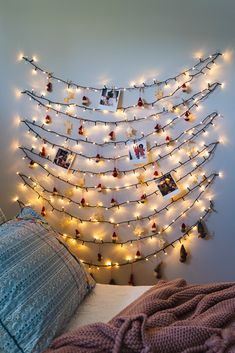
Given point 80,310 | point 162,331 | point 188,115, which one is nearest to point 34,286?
point 80,310

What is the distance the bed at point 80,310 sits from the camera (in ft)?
3.34

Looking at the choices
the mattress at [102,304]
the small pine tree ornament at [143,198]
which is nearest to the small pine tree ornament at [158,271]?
the small pine tree ornament at [143,198]

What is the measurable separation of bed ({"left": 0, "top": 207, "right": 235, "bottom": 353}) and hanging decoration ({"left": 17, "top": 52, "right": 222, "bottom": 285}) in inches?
27.4

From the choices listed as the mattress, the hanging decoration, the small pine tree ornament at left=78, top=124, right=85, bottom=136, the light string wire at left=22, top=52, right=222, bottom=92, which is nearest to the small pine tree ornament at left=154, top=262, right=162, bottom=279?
the hanging decoration

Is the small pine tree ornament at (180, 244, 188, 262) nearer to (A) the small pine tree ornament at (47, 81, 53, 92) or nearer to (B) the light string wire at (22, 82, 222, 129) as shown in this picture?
(B) the light string wire at (22, 82, 222, 129)

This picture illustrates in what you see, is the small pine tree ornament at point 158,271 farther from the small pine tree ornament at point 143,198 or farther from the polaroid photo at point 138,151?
the polaroid photo at point 138,151

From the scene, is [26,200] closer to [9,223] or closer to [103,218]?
[103,218]

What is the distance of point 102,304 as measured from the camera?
1471 mm

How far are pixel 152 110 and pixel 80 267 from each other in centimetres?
103

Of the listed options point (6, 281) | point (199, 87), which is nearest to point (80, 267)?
point (6, 281)

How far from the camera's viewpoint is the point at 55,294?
1.26 meters

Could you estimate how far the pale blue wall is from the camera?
80.9 inches

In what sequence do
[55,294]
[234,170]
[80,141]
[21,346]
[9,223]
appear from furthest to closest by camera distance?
[80,141], [234,170], [9,223], [55,294], [21,346]

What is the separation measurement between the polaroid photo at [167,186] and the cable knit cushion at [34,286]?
0.81 meters
